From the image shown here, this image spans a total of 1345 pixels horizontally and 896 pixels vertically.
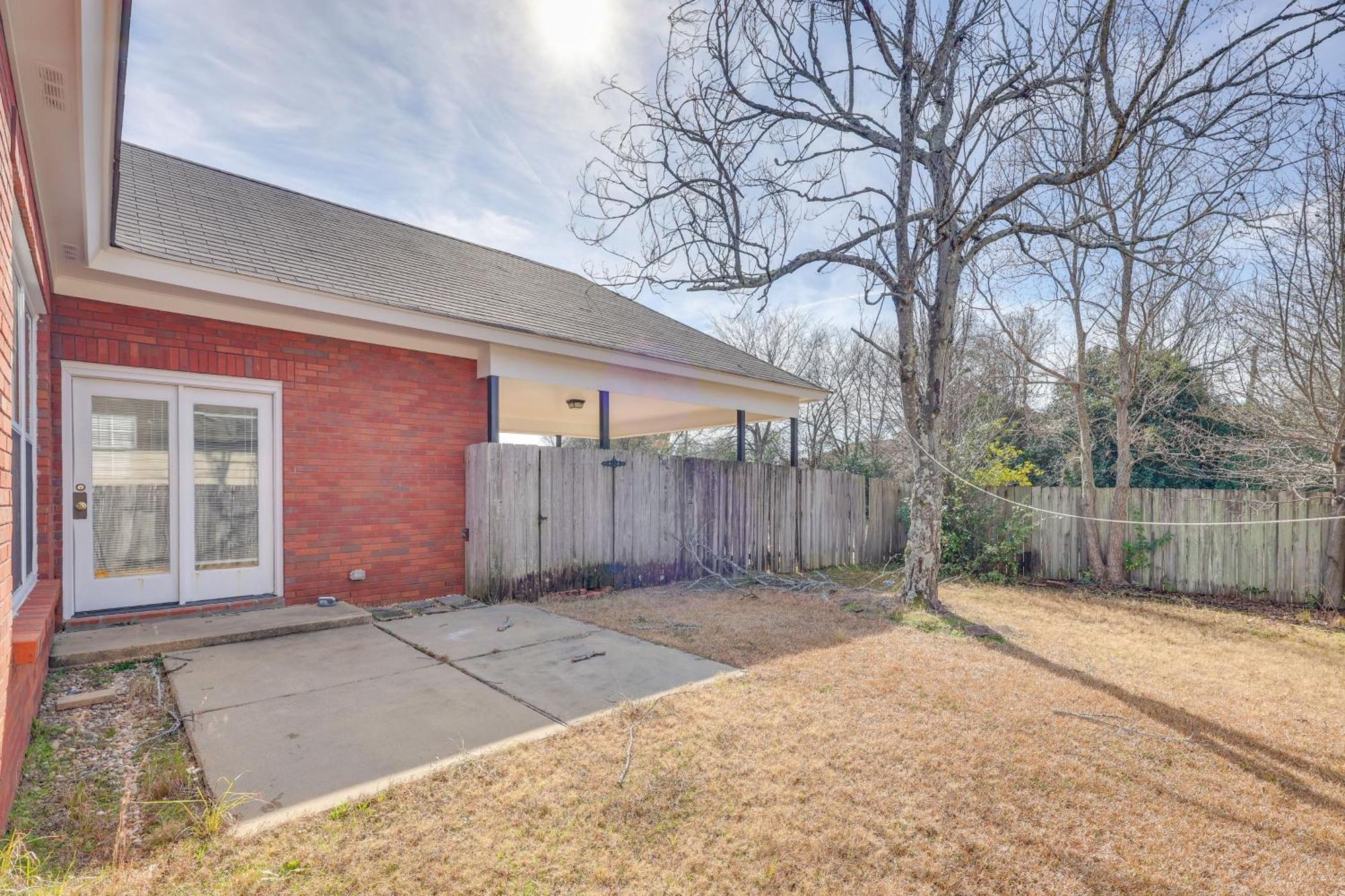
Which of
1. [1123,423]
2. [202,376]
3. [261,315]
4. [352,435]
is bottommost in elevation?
[352,435]

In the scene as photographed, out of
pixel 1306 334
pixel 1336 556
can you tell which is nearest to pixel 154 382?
pixel 1306 334

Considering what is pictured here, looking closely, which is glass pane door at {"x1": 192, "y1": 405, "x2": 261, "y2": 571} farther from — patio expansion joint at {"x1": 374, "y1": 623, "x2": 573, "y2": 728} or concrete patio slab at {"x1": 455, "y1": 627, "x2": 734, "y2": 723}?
concrete patio slab at {"x1": 455, "y1": 627, "x2": 734, "y2": 723}

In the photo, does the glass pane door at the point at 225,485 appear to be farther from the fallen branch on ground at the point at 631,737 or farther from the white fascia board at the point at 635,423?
the white fascia board at the point at 635,423

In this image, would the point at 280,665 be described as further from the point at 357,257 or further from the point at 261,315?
the point at 357,257

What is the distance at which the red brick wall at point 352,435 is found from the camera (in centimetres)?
526

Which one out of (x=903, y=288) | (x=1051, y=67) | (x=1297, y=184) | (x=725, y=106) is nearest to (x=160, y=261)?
(x=725, y=106)

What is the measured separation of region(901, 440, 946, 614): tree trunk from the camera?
6.58 metres

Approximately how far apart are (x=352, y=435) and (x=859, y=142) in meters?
6.43

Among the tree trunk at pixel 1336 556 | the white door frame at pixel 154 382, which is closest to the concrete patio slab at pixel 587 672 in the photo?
the white door frame at pixel 154 382

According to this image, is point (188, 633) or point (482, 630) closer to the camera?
point (188, 633)

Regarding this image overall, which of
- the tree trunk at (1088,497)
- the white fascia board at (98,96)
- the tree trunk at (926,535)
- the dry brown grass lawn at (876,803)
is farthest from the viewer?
the tree trunk at (1088,497)

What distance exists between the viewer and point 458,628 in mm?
5355

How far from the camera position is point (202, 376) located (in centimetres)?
539

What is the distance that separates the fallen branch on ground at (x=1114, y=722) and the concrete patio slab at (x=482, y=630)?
11.8 ft
